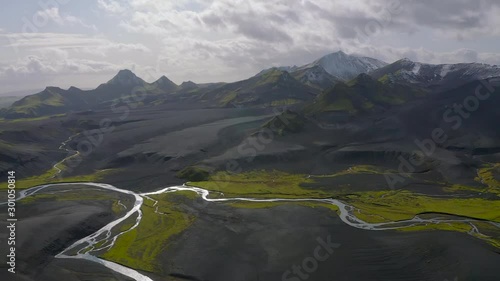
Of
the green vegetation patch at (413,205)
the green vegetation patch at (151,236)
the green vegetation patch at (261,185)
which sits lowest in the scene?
the green vegetation patch at (151,236)

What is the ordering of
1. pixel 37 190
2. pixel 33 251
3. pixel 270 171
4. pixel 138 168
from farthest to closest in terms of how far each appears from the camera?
pixel 138 168
pixel 270 171
pixel 37 190
pixel 33 251

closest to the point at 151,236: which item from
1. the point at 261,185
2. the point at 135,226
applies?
the point at 135,226

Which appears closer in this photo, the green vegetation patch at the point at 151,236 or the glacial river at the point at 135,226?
the glacial river at the point at 135,226

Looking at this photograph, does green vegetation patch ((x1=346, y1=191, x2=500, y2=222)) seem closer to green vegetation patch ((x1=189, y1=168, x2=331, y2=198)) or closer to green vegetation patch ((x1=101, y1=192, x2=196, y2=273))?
green vegetation patch ((x1=189, y1=168, x2=331, y2=198))

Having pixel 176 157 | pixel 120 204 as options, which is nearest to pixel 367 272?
pixel 120 204

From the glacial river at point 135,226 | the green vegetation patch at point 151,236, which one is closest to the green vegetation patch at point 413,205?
the glacial river at point 135,226

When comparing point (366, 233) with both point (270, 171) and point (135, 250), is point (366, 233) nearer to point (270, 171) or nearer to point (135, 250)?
point (135, 250)

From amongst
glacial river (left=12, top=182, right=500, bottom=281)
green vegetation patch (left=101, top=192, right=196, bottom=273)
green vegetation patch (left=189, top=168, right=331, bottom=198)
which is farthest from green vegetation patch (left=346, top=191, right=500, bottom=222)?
green vegetation patch (left=101, top=192, right=196, bottom=273)

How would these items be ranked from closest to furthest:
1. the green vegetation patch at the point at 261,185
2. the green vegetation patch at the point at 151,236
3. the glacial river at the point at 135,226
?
the glacial river at the point at 135,226 < the green vegetation patch at the point at 151,236 < the green vegetation patch at the point at 261,185

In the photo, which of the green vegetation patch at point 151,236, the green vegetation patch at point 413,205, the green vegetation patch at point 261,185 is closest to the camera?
the green vegetation patch at point 151,236

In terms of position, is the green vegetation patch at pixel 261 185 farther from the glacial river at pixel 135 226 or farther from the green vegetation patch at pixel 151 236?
the green vegetation patch at pixel 151 236

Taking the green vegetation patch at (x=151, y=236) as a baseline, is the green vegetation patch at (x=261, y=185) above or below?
above
